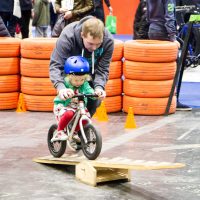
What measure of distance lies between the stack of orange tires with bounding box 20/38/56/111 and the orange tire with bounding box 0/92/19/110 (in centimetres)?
20

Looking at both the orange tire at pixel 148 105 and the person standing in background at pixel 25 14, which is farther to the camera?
the person standing in background at pixel 25 14

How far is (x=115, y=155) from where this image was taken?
7457mm

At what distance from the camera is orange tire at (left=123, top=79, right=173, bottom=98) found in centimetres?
981

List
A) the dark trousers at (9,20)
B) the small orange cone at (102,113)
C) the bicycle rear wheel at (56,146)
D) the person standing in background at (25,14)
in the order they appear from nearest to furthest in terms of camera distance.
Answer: the bicycle rear wheel at (56,146) → the small orange cone at (102,113) → the dark trousers at (9,20) → the person standing in background at (25,14)

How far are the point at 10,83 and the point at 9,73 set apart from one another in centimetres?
15

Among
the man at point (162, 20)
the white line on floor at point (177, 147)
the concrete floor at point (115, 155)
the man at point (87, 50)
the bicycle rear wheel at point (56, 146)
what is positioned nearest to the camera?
the concrete floor at point (115, 155)

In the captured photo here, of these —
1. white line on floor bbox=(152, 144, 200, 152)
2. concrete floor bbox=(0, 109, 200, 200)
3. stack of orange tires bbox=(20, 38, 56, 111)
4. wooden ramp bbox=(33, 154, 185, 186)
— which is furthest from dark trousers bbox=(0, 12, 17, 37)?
wooden ramp bbox=(33, 154, 185, 186)

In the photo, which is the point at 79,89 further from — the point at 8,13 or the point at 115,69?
the point at 8,13

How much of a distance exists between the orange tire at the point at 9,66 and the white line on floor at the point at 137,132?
234 centimetres

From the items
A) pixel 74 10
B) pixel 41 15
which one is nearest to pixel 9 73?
pixel 74 10

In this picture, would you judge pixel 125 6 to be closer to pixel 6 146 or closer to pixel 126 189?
pixel 6 146

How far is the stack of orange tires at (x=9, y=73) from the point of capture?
10133 mm

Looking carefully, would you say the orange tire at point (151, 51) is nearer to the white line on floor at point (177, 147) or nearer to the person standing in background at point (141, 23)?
the white line on floor at point (177, 147)

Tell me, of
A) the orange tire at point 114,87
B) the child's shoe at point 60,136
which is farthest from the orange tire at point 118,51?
the child's shoe at point 60,136
